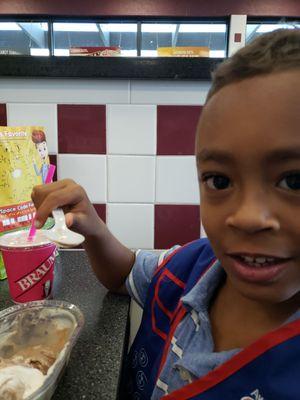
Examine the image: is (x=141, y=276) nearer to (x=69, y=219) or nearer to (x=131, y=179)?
(x=69, y=219)

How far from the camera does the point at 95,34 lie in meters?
6.04

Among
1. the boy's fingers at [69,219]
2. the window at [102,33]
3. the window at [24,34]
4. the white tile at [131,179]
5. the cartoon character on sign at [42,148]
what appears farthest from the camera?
the window at [24,34]

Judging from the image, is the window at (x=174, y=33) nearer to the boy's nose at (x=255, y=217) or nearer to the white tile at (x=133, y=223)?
the white tile at (x=133, y=223)

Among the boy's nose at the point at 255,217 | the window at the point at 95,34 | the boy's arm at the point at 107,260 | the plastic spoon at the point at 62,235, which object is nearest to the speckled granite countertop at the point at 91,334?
the boy's arm at the point at 107,260

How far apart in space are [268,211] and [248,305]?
197mm

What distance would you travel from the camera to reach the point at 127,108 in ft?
3.00

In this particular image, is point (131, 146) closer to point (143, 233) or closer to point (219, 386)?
point (143, 233)

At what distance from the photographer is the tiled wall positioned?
2.97 feet

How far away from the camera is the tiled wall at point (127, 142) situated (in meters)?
0.91

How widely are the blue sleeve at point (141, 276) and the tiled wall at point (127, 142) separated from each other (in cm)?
23

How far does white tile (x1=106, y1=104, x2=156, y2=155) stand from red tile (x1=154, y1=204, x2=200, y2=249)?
0.55 feet

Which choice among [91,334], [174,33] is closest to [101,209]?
[91,334]

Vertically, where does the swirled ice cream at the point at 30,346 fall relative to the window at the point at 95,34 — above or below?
below

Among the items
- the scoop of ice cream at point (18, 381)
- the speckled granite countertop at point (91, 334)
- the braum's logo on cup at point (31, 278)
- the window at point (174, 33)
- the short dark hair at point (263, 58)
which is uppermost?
the window at point (174, 33)
